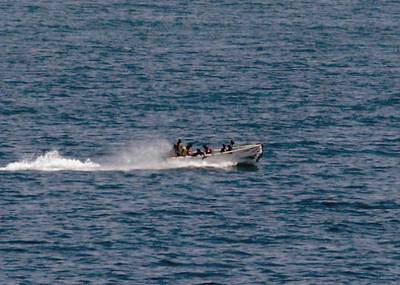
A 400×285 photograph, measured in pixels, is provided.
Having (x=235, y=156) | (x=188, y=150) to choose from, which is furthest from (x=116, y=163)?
(x=235, y=156)

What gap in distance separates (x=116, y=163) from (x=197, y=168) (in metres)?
7.32

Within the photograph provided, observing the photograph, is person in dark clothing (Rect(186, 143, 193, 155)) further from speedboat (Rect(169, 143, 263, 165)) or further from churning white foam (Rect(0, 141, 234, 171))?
churning white foam (Rect(0, 141, 234, 171))

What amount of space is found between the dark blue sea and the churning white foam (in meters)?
0.20

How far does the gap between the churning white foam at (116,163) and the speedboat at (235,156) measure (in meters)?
0.34

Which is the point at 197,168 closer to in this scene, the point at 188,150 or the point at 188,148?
the point at 188,150

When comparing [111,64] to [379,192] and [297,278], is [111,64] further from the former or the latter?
[297,278]

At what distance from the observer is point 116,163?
406ft

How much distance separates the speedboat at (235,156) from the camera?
399ft

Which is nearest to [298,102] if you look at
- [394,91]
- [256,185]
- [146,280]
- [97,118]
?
[394,91]

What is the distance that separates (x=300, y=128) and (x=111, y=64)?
43.9 meters

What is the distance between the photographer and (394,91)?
518 feet

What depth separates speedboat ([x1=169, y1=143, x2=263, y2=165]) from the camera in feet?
399

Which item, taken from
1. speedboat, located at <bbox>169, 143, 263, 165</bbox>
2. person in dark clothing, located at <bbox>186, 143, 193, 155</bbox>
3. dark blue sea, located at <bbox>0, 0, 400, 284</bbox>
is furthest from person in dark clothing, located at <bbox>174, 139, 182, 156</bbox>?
dark blue sea, located at <bbox>0, 0, 400, 284</bbox>

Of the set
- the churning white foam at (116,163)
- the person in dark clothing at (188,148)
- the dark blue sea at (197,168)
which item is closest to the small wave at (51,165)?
the churning white foam at (116,163)
